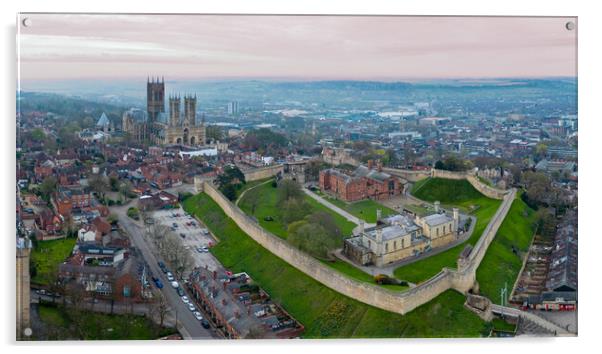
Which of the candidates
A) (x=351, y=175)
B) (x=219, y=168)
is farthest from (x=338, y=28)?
(x=219, y=168)

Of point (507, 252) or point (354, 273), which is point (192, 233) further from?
point (507, 252)

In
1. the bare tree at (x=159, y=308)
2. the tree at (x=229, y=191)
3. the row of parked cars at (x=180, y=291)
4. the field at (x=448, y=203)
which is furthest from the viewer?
the tree at (x=229, y=191)

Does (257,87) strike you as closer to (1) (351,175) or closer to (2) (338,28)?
(2) (338,28)

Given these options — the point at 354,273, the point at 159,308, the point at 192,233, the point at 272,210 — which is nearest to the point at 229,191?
the point at 272,210

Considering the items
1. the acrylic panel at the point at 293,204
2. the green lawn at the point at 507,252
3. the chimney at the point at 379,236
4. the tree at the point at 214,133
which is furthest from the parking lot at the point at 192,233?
the green lawn at the point at 507,252

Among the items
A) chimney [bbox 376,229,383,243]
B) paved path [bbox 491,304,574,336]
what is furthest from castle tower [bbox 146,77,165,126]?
paved path [bbox 491,304,574,336]

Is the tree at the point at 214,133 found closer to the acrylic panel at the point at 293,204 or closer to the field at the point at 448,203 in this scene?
the acrylic panel at the point at 293,204
